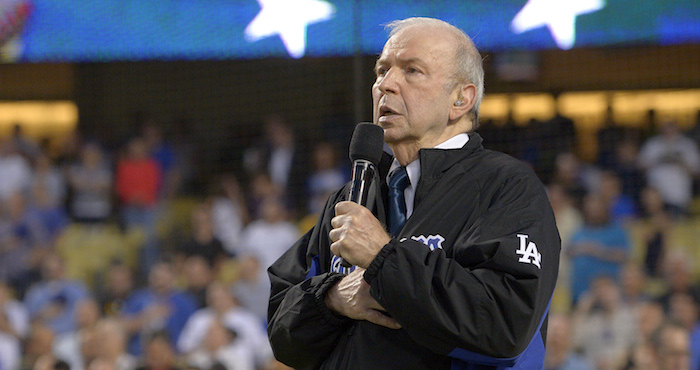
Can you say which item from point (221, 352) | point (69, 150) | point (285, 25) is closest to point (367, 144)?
point (285, 25)

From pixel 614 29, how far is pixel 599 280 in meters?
1.56

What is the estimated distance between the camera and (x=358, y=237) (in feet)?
4.83

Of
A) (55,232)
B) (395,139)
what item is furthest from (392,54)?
(55,232)

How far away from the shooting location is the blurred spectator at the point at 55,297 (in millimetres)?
6344

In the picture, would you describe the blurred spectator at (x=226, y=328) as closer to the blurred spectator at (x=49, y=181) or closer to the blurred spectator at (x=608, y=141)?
the blurred spectator at (x=49, y=181)

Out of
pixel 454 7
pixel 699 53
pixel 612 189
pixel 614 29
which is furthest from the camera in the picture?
pixel 699 53

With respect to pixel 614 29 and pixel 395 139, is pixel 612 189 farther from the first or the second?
pixel 395 139

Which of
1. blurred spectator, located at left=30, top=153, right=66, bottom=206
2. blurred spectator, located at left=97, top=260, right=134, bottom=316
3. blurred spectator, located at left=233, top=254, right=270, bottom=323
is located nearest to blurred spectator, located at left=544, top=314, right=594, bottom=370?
blurred spectator, located at left=233, top=254, right=270, bottom=323

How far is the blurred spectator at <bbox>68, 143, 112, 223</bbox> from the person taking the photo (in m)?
7.28

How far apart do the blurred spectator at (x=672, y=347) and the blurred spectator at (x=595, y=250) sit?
0.73m

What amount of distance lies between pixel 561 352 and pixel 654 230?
1337 mm

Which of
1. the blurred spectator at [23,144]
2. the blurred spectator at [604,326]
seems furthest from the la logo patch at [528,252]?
the blurred spectator at [23,144]

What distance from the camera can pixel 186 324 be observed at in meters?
6.10

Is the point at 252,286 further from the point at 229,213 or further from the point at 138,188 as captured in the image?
the point at 138,188
